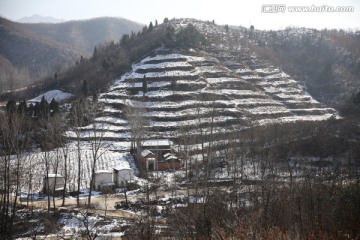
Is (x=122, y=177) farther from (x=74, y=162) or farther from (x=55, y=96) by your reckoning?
(x=55, y=96)

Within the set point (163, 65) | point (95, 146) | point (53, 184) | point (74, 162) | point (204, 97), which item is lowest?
point (74, 162)

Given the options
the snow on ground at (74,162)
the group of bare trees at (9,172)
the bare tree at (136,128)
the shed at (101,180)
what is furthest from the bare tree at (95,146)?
the group of bare trees at (9,172)

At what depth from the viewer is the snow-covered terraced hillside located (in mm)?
56188

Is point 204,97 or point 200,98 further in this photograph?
point 204,97

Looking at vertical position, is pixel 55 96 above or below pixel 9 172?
above

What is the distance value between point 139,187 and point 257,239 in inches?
1164

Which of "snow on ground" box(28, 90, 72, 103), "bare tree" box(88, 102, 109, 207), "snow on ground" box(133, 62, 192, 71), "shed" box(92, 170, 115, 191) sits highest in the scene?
"snow on ground" box(133, 62, 192, 71)

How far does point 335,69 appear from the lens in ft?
299

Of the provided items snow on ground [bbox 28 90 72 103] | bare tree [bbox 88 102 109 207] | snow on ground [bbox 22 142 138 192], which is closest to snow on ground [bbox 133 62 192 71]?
snow on ground [bbox 28 90 72 103]

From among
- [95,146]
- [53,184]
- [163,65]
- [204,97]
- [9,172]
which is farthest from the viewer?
[163,65]

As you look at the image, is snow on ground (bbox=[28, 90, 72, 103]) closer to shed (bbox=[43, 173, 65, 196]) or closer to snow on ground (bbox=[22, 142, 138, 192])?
snow on ground (bbox=[22, 142, 138, 192])

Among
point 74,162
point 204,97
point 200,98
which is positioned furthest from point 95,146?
point 204,97

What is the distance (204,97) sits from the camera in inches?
2494

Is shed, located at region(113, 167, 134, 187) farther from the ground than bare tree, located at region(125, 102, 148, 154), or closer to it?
closer to it
